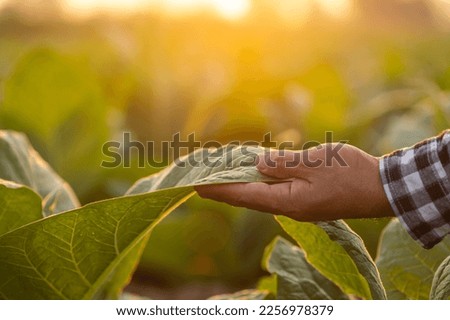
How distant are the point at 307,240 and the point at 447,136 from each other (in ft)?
0.88

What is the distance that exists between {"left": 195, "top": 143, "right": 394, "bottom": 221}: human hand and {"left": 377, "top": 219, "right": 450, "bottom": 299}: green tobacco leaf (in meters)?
0.34

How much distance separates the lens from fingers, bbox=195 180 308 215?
0.98 meters

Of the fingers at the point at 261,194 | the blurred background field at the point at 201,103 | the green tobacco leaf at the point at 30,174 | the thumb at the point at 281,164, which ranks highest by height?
the thumb at the point at 281,164

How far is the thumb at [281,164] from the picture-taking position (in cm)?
97

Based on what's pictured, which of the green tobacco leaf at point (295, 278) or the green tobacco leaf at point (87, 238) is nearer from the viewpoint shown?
the green tobacco leaf at point (87, 238)

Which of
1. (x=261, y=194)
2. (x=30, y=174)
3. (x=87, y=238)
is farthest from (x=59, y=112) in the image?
(x=261, y=194)

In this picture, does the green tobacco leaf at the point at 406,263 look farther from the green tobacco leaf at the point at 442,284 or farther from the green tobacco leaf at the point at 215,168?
the green tobacco leaf at the point at 215,168

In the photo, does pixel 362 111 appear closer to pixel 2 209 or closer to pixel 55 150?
pixel 55 150

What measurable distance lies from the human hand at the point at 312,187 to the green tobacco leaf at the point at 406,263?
0.34 metres

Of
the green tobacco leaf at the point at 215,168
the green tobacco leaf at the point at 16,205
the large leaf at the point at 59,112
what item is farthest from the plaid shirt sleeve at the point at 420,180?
the large leaf at the point at 59,112

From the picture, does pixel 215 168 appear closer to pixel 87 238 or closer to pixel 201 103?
pixel 87 238

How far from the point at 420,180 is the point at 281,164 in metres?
0.19

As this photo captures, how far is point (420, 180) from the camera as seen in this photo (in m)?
1.01
